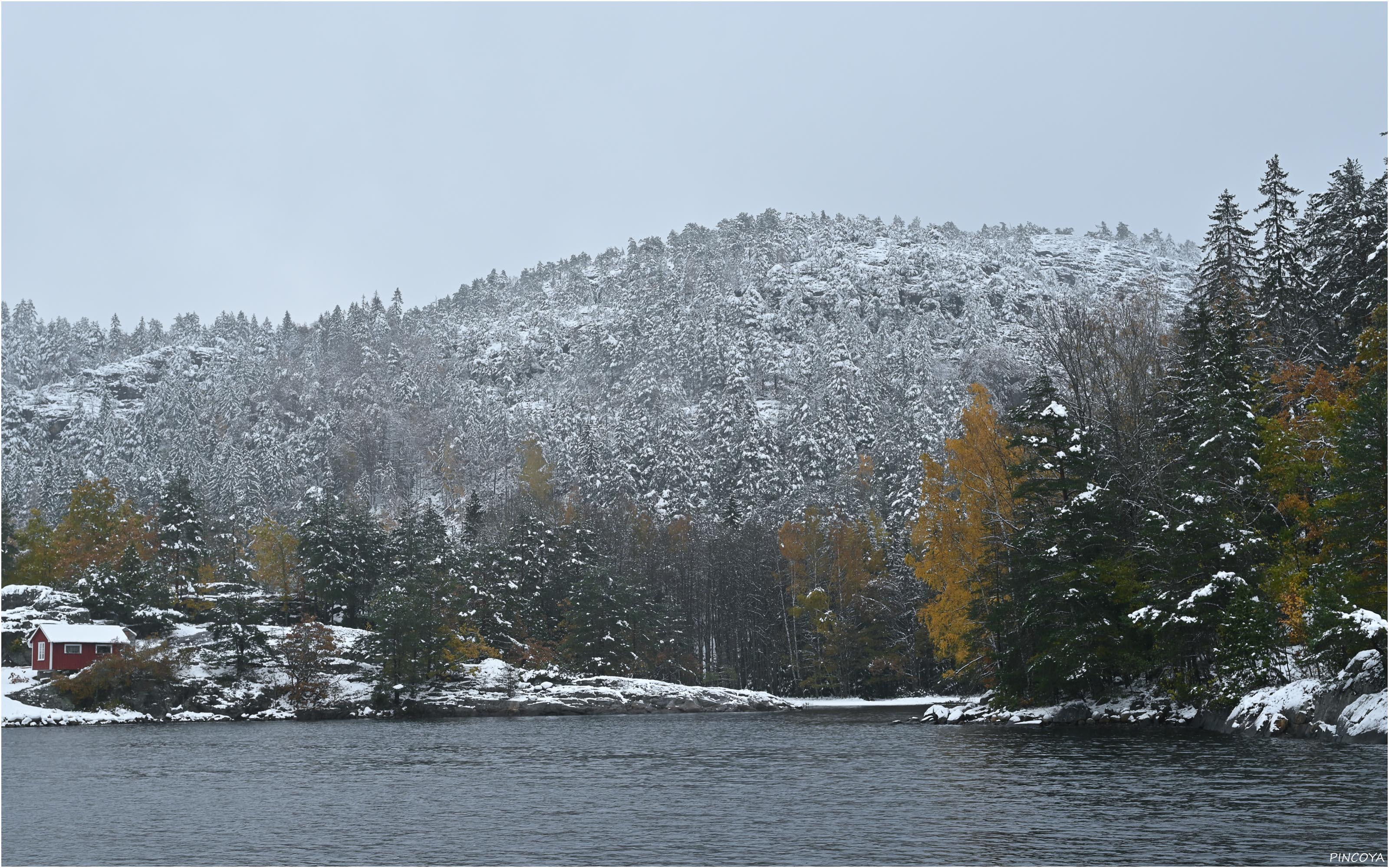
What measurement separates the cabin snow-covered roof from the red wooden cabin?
0.03 m

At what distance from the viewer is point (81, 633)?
254ft

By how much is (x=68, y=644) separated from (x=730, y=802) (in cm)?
6547

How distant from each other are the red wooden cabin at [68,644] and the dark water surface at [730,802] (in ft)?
109

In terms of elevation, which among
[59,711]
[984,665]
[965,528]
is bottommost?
[59,711]

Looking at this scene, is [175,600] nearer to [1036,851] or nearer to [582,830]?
[582,830]

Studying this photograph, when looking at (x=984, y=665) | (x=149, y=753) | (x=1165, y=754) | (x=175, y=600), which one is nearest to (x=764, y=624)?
(x=984, y=665)

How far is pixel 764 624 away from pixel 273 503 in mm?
104987

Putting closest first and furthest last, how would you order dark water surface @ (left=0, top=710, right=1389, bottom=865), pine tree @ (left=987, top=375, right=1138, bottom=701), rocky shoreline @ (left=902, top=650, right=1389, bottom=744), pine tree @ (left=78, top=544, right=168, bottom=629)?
dark water surface @ (left=0, top=710, right=1389, bottom=865), rocky shoreline @ (left=902, top=650, right=1389, bottom=744), pine tree @ (left=987, top=375, right=1138, bottom=701), pine tree @ (left=78, top=544, right=168, bottom=629)

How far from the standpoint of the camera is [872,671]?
84.1 meters

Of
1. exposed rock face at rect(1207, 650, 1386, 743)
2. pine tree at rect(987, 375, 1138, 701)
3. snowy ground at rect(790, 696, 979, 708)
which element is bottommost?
snowy ground at rect(790, 696, 979, 708)

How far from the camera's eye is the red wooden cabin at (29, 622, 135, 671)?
76125mm

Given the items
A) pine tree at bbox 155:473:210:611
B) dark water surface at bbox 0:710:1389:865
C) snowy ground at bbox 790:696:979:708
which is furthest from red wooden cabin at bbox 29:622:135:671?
snowy ground at bbox 790:696:979:708

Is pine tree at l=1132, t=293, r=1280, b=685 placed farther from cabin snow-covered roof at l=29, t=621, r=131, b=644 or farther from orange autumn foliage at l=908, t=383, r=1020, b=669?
cabin snow-covered roof at l=29, t=621, r=131, b=644

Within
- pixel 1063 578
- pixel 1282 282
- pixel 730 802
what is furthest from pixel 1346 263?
pixel 730 802
